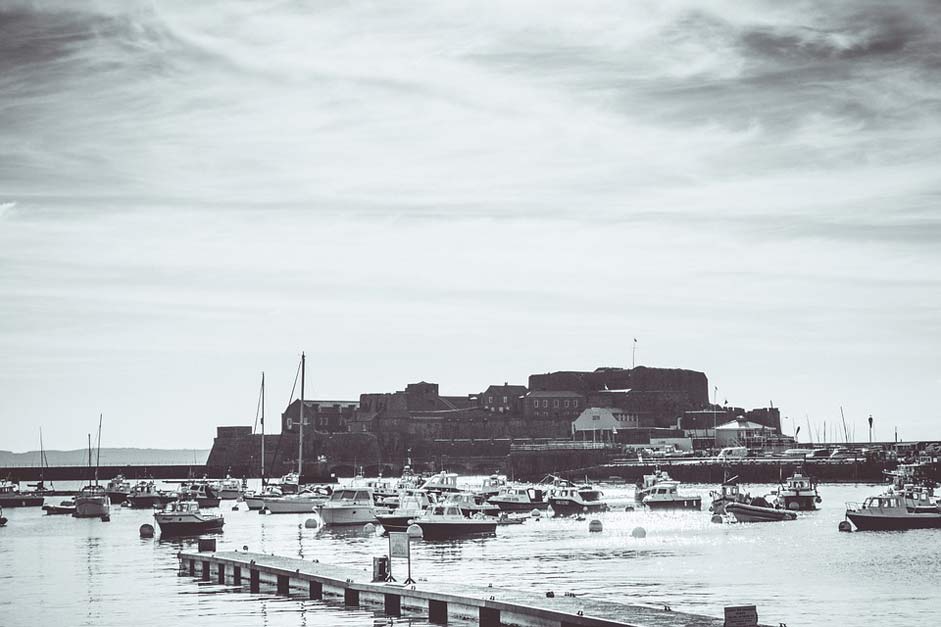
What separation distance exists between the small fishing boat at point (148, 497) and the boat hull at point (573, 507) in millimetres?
34162

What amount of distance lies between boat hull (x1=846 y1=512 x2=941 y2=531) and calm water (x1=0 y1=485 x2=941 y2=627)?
71.0 inches

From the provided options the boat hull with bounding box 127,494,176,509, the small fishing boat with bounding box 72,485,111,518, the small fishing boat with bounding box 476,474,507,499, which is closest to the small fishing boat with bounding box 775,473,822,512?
the small fishing boat with bounding box 476,474,507,499

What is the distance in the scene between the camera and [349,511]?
3383 inches

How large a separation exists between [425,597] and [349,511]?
5169 cm

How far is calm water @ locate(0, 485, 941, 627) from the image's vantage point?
39938 mm

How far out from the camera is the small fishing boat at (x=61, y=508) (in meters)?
116

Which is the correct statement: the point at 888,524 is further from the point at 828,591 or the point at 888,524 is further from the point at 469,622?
the point at 469,622

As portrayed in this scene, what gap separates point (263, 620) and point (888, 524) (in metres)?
48.5

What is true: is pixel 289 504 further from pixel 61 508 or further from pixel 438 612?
pixel 438 612

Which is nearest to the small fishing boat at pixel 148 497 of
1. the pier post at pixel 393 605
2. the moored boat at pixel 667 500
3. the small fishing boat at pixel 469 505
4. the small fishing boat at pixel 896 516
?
the small fishing boat at pixel 469 505

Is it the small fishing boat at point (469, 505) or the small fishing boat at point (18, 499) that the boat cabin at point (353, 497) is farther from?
the small fishing boat at point (18, 499)

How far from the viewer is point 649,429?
200 meters

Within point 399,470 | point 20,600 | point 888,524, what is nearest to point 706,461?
point 399,470

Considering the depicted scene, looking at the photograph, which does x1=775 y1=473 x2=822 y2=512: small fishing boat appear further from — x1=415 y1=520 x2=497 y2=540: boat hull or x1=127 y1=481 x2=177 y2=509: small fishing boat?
x1=127 y1=481 x2=177 y2=509: small fishing boat
